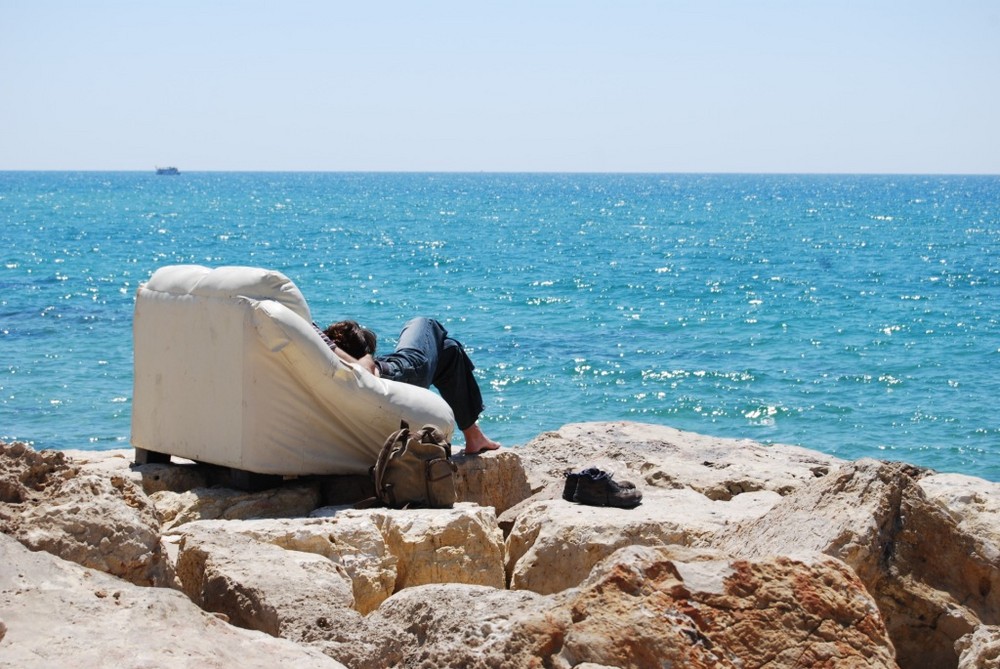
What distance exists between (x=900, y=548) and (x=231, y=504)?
299 centimetres

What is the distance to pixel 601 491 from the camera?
5.51 m

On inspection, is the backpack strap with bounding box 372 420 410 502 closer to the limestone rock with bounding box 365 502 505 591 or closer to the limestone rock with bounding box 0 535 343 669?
the limestone rock with bounding box 365 502 505 591

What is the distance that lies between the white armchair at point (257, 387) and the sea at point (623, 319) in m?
5.53

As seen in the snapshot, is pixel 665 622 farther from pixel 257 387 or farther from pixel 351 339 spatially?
pixel 351 339

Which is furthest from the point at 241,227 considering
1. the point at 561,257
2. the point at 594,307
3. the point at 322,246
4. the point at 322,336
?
the point at 322,336

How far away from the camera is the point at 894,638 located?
380cm

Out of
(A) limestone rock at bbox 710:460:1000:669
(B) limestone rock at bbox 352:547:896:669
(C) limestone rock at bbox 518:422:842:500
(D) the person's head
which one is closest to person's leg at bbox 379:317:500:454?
(D) the person's head

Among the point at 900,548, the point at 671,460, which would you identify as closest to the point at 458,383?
the point at 671,460

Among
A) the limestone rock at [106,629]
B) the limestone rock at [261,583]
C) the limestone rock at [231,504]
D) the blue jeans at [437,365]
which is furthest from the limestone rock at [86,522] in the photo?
the blue jeans at [437,365]

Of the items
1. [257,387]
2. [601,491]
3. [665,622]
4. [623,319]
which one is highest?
[665,622]

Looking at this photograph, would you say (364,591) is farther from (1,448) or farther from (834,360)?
(834,360)

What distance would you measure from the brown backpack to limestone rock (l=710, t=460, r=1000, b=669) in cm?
152

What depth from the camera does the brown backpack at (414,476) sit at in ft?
17.3

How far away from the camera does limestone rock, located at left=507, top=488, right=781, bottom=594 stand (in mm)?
4809
